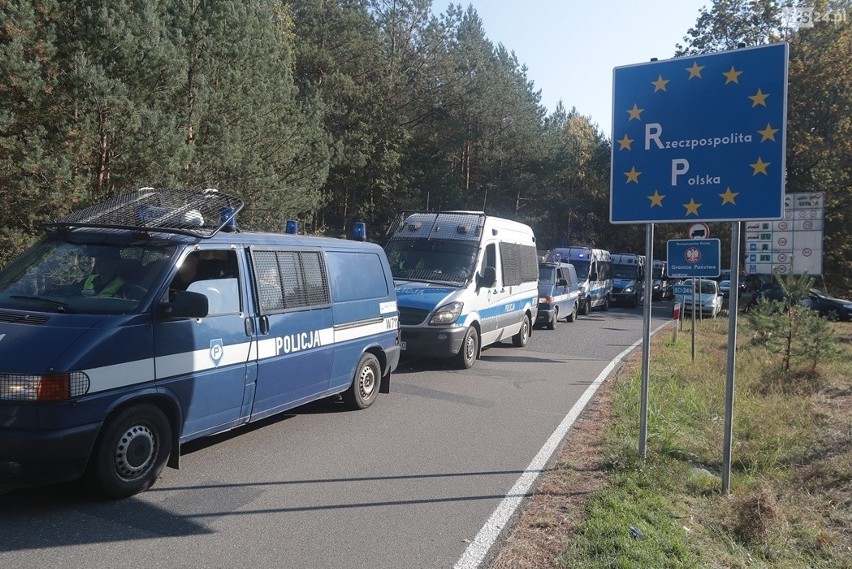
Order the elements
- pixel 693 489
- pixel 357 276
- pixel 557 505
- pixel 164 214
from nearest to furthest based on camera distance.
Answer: pixel 557 505, pixel 693 489, pixel 164 214, pixel 357 276

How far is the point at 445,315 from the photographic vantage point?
11617mm

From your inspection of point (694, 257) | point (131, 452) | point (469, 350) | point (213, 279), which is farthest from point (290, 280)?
point (694, 257)

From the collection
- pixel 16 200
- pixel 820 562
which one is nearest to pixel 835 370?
pixel 820 562

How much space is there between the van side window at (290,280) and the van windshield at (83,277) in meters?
1.09

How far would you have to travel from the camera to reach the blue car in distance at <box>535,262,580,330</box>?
21.0 metres

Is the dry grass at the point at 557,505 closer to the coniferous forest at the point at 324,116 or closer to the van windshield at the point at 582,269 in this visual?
the coniferous forest at the point at 324,116

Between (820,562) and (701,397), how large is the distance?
5582 millimetres

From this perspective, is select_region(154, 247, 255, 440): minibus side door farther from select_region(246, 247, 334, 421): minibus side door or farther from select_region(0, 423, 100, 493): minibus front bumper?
select_region(0, 423, 100, 493): minibus front bumper

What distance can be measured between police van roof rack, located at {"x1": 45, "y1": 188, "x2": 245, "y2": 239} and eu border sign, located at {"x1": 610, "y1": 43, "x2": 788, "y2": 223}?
360cm

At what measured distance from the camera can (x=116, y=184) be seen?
14977 mm

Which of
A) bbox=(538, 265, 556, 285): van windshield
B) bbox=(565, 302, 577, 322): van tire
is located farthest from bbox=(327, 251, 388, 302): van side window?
bbox=(565, 302, 577, 322): van tire

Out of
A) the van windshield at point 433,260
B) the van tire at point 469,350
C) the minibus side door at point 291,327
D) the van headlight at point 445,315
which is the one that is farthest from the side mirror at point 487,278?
the minibus side door at point 291,327

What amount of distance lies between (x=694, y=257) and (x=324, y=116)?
20.8 meters

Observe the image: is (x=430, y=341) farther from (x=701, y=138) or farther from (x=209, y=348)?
(x=701, y=138)
